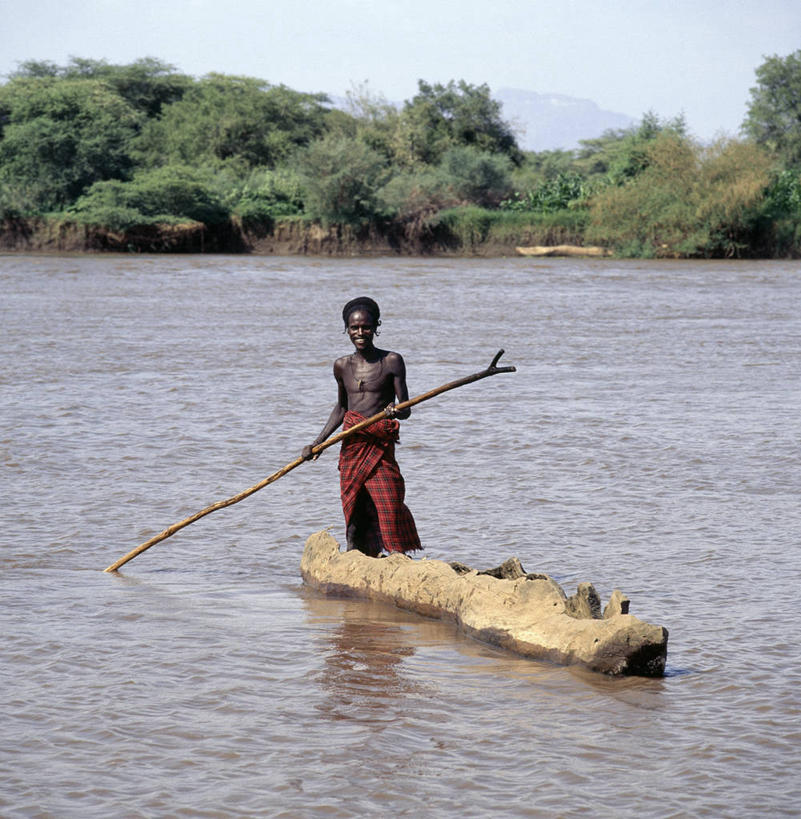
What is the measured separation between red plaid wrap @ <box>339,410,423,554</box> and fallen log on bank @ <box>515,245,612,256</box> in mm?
37653

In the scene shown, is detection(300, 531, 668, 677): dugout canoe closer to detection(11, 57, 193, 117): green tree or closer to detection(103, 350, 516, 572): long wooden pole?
detection(103, 350, 516, 572): long wooden pole

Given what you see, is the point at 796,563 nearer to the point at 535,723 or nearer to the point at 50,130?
the point at 535,723

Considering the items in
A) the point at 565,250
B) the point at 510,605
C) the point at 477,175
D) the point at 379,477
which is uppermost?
the point at 477,175

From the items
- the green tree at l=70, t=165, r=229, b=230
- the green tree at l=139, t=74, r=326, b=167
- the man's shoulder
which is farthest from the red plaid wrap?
the green tree at l=139, t=74, r=326, b=167

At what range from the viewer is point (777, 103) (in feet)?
204

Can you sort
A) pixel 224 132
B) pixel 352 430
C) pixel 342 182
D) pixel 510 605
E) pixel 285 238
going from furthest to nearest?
pixel 224 132, pixel 285 238, pixel 342 182, pixel 352 430, pixel 510 605

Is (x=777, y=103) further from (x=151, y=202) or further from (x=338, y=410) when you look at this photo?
(x=338, y=410)

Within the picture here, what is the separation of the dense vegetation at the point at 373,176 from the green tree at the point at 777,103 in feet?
46.4

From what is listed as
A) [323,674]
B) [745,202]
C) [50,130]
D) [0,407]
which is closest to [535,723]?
[323,674]

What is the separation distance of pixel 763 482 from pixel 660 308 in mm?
15242

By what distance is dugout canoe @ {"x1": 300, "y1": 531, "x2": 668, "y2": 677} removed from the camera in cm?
448

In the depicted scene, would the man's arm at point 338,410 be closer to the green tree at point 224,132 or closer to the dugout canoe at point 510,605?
the dugout canoe at point 510,605

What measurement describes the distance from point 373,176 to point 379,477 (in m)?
38.9

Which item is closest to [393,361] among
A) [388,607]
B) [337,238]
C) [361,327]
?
[361,327]
